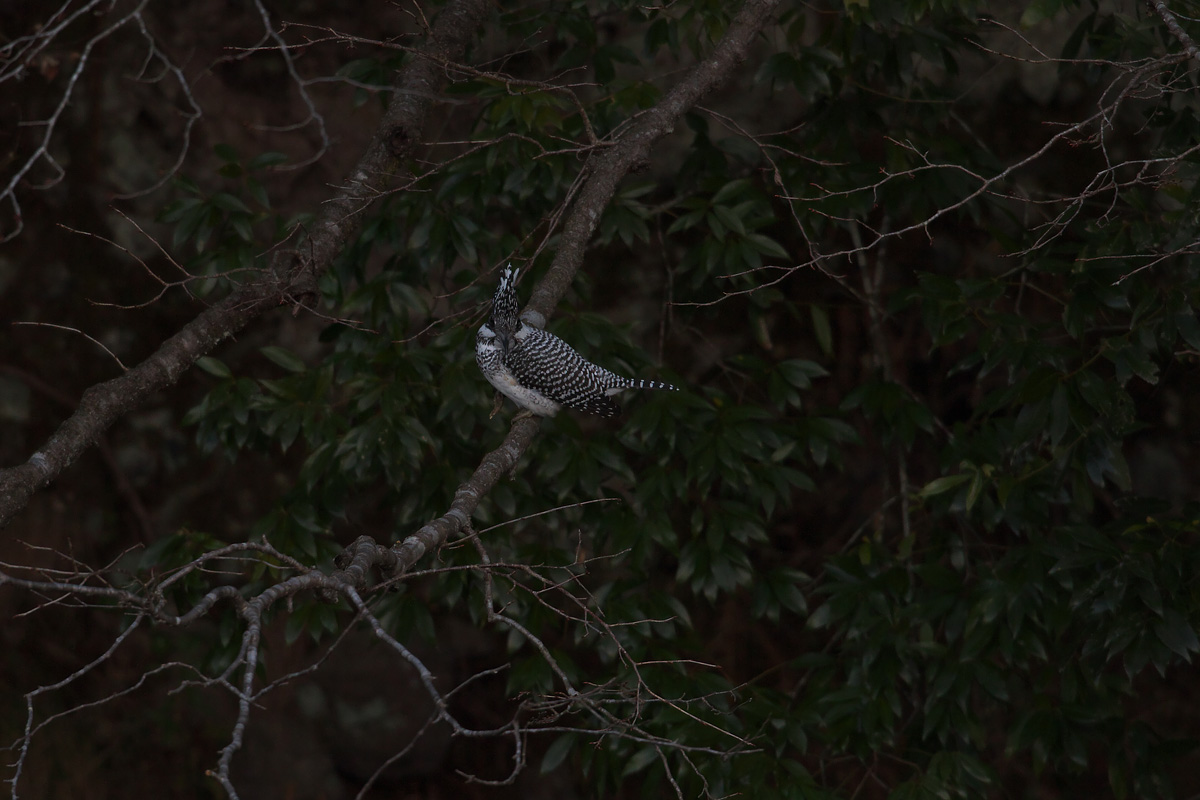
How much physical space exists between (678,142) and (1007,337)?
2.00m

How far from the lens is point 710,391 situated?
3193 mm

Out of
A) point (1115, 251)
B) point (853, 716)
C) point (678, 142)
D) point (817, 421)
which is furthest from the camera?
point (678, 142)

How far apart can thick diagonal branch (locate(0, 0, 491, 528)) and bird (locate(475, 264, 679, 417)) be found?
0.44 meters

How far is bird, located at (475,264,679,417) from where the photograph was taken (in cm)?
268

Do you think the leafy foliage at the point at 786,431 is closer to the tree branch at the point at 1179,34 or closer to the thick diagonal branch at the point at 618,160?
the thick diagonal branch at the point at 618,160

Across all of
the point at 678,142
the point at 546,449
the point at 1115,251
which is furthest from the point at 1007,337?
the point at 678,142

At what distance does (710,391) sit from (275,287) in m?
1.42

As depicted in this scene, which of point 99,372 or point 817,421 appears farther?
point 99,372

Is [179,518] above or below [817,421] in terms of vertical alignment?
below

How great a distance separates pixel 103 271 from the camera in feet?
15.7

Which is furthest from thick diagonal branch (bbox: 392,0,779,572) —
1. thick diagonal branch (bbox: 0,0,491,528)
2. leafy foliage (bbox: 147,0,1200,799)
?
thick diagonal branch (bbox: 0,0,491,528)

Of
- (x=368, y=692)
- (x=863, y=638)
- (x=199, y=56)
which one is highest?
(x=199, y=56)

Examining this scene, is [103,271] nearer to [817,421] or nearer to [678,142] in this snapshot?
[678,142]

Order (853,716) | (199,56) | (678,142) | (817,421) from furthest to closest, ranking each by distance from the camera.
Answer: (199,56) → (678,142) → (817,421) → (853,716)
